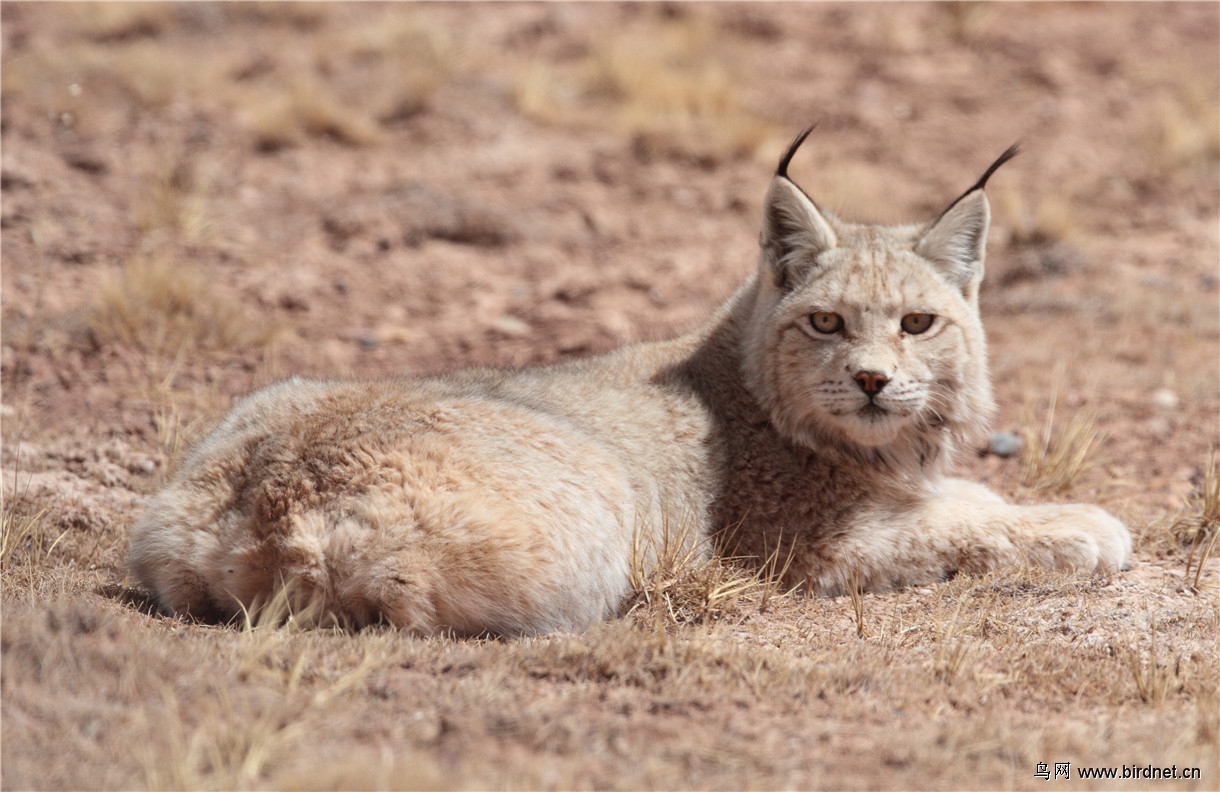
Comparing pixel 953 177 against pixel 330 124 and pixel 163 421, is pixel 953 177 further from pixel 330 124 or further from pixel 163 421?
pixel 163 421

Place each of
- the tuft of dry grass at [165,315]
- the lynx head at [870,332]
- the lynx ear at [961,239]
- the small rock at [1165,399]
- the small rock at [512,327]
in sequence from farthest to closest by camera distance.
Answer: the small rock at [512,327]
the tuft of dry grass at [165,315]
the small rock at [1165,399]
the lynx ear at [961,239]
the lynx head at [870,332]

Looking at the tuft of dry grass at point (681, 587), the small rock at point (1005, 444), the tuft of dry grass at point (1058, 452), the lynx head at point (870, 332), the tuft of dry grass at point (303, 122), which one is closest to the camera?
the tuft of dry grass at point (681, 587)

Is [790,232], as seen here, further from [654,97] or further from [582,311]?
[654,97]

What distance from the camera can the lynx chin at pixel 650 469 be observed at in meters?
4.59

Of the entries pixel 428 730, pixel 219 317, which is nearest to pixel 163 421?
pixel 219 317

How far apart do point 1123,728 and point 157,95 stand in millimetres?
11865

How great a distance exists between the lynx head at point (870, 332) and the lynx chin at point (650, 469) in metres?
0.01

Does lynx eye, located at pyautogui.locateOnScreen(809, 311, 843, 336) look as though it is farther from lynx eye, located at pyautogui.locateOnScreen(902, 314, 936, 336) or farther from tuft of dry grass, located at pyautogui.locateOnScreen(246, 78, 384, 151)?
tuft of dry grass, located at pyautogui.locateOnScreen(246, 78, 384, 151)

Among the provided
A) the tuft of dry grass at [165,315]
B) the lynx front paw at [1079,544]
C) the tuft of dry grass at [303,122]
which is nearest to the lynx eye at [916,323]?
the lynx front paw at [1079,544]

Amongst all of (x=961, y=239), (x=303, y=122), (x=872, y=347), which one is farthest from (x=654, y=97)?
(x=872, y=347)

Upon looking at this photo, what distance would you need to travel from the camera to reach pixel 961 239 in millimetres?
6016

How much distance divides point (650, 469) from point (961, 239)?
2.18 m

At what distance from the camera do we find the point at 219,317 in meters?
8.92

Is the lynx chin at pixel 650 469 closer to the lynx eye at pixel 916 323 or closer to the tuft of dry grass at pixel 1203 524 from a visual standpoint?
the lynx eye at pixel 916 323
